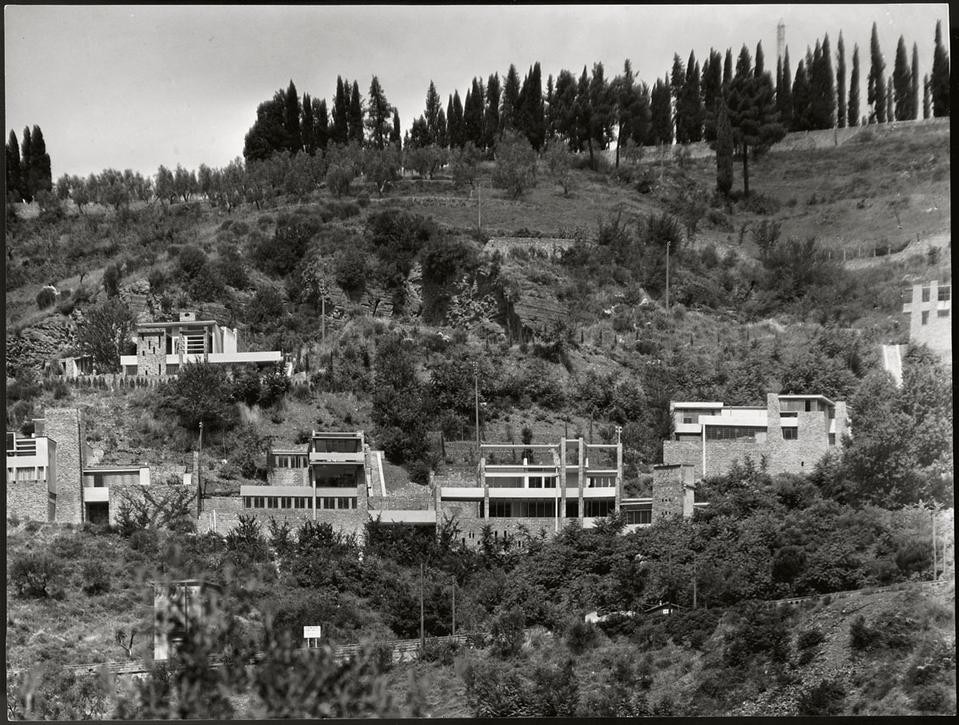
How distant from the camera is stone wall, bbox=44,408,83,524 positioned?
46.4 feet

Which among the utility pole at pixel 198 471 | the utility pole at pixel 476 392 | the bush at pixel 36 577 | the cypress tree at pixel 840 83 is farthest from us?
the cypress tree at pixel 840 83

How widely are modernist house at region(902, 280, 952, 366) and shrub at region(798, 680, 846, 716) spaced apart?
3644mm

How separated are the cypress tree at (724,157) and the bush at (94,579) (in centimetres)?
1225

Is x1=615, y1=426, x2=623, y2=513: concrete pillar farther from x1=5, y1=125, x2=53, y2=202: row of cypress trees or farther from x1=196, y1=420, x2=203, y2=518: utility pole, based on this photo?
x1=5, y1=125, x2=53, y2=202: row of cypress trees

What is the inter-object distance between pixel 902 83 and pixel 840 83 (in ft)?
10.9

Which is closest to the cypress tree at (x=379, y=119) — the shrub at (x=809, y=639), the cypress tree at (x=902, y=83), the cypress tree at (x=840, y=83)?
the cypress tree at (x=840, y=83)

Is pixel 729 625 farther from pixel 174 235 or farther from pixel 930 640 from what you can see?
pixel 174 235

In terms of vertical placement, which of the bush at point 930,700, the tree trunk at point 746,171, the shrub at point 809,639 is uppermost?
Answer: the tree trunk at point 746,171

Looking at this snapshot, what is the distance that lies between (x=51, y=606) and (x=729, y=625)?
233 inches

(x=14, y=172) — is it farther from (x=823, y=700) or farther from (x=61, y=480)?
(x=823, y=700)

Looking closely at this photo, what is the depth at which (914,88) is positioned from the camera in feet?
57.1

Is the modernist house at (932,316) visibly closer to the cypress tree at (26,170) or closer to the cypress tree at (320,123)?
the cypress tree at (320,123)

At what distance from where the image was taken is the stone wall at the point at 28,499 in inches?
551

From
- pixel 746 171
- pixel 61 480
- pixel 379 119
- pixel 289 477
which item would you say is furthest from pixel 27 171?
pixel 746 171
